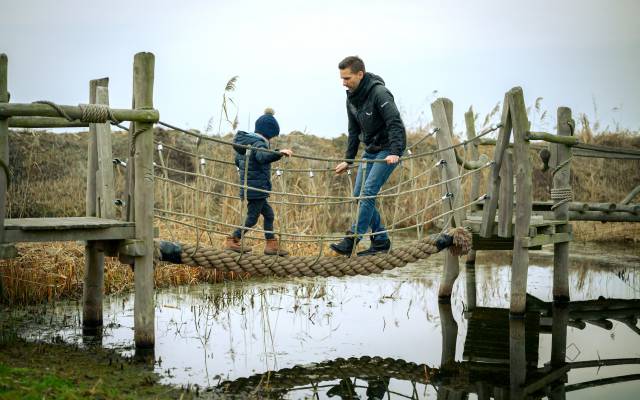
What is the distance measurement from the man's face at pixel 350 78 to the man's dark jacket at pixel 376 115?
5 centimetres

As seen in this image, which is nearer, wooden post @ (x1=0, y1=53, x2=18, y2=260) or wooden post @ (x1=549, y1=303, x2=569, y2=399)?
wooden post @ (x1=0, y1=53, x2=18, y2=260)

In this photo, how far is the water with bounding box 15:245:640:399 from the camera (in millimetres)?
5703

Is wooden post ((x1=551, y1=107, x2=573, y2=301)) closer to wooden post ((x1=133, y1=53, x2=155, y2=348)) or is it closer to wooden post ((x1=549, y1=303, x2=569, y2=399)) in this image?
wooden post ((x1=549, y1=303, x2=569, y2=399))

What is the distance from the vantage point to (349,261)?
6.57 meters

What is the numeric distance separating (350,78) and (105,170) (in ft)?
7.07

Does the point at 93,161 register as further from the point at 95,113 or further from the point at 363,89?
the point at 363,89

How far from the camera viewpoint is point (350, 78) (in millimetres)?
6832

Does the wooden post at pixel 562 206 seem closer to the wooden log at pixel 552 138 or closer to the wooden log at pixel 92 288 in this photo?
the wooden log at pixel 552 138

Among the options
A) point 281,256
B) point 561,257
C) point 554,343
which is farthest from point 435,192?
point 281,256

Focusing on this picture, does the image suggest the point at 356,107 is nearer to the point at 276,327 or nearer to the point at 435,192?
the point at 276,327

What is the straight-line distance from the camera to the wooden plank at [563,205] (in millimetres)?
8375

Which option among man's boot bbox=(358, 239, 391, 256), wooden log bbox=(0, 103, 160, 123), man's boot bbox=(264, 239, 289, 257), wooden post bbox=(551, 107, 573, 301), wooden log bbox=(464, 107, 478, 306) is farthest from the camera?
wooden log bbox=(464, 107, 478, 306)

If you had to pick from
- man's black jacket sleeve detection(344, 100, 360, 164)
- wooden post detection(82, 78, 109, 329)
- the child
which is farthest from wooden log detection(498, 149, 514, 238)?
wooden post detection(82, 78, 109, 329)

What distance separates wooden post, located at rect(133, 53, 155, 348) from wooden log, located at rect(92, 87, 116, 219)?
435 millimetres
